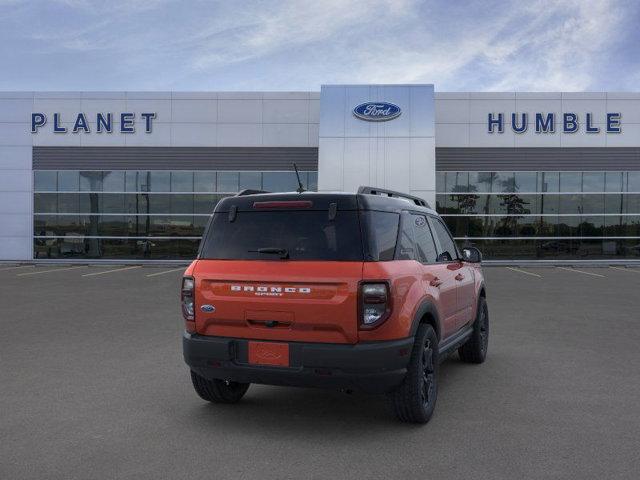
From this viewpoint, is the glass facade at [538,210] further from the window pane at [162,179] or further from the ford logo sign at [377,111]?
the window pane at [162,179]

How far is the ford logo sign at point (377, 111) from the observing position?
24.0 m

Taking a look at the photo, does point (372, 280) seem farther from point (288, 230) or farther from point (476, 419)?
point (476, 419)

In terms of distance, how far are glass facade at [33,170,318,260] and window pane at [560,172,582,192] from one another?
12.2 m

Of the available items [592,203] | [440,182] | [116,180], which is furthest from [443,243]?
[116,180]

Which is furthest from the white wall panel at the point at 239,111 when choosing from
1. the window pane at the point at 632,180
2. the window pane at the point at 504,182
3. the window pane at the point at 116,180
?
the window pane at the point at 632,180

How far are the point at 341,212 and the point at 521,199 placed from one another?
23.2 metres

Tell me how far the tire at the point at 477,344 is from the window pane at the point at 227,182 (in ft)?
66.5

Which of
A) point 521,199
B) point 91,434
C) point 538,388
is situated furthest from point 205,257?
point 521,199

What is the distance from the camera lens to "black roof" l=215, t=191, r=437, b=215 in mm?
4359

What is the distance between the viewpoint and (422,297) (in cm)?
459

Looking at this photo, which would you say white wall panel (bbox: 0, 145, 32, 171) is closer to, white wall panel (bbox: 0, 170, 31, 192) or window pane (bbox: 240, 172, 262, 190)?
white wall panel (bbox: 0, 170, 31, 192)

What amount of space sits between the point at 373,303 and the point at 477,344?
3001mm

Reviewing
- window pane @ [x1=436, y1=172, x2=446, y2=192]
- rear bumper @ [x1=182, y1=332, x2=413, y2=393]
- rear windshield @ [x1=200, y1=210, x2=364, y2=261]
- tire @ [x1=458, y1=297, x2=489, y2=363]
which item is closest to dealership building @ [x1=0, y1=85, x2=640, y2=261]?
window pane @ [x1=436, y1=172, x2=446, y2=192]

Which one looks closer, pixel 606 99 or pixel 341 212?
pixel 341 212
